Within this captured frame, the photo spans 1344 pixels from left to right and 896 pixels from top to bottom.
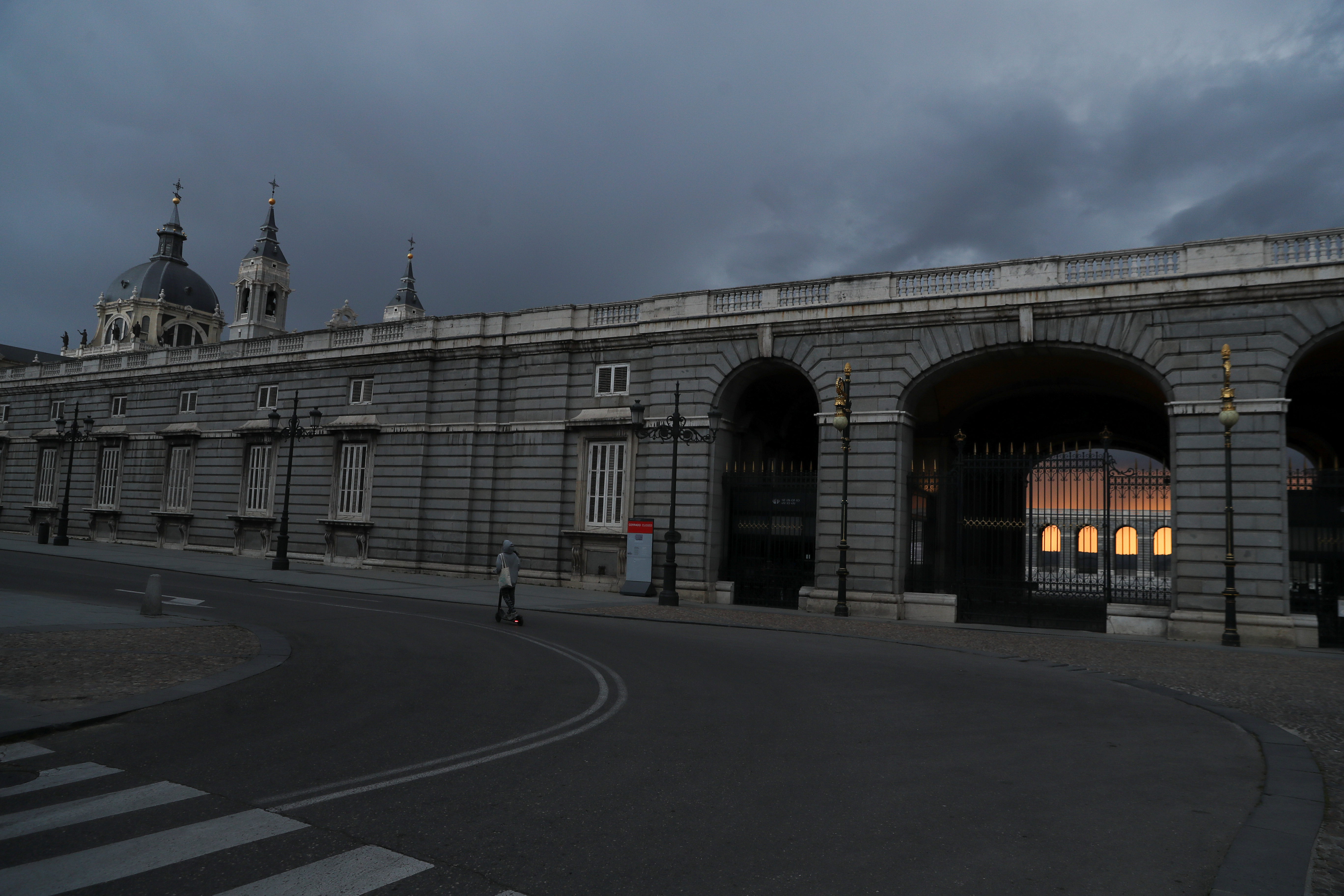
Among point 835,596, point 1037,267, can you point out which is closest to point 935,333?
point 1037,267

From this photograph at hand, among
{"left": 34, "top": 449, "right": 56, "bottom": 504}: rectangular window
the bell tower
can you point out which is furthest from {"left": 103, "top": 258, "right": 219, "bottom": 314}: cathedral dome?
{"left": 34, "top": 449, "right": 56, "bottom": 504}: rectangular window

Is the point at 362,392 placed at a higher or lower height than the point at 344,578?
higher

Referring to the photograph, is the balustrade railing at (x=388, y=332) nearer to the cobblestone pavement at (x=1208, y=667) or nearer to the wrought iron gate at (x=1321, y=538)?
the cobblestone pavement at (x=1208, y=667)

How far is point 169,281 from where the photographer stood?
3661 inches

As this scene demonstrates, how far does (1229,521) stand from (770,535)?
11.6 metres

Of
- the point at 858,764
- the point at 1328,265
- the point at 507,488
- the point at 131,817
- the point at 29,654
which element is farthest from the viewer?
the point at 507,488

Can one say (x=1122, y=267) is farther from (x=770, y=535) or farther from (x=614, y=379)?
(x=614, y=379)

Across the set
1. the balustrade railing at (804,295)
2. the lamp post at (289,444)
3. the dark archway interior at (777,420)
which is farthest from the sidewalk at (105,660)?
the dark archway interior at (777,420)

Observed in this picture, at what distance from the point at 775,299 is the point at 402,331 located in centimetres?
1535

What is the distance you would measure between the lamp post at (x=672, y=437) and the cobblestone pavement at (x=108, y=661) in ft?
37.8

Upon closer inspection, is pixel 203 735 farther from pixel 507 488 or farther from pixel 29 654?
pixel 507 488

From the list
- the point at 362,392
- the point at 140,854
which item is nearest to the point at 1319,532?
the point at 140,854

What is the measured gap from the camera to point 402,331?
33344 millimetres

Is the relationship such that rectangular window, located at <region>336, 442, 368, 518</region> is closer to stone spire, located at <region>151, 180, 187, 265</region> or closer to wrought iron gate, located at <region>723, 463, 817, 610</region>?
wrought iron gate, located at <region>723, 463, 817, 610</region>
